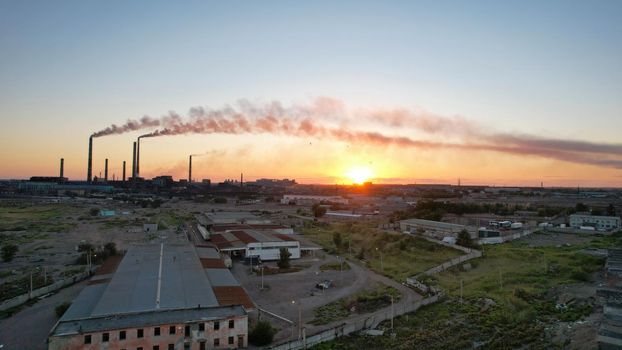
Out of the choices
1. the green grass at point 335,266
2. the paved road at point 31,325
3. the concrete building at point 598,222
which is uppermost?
the concrete building at point 598,222

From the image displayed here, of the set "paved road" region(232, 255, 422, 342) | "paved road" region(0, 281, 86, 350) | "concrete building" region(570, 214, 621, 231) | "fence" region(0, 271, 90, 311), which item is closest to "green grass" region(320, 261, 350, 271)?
"paved road" region(232, 255, 422, 342)

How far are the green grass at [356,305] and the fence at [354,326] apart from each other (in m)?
1.03

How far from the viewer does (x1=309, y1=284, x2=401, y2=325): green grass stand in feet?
74.4

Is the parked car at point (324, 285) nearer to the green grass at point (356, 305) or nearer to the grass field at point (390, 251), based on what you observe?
the green grass at point (356, 305)

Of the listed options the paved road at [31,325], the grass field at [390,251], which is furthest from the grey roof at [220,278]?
the grass field at [390,251]

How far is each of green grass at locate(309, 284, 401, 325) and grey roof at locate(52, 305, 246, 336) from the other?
5.25 m

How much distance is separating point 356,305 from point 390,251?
1848cm

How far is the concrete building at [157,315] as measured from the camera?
16750 mm

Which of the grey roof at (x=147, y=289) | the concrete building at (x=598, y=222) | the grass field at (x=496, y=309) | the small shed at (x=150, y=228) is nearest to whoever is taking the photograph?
the grass field at (x=496, y=309)

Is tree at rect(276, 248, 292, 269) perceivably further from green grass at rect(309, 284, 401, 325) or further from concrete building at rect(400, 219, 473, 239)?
concrete building at rect(400, 219, 473, 239)

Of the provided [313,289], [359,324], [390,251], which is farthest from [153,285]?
[390,251]

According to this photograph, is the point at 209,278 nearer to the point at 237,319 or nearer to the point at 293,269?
the point at 237,319

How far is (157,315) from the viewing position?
18.2 m

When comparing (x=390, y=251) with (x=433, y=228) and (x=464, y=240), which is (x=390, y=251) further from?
(x=433, y=228)
